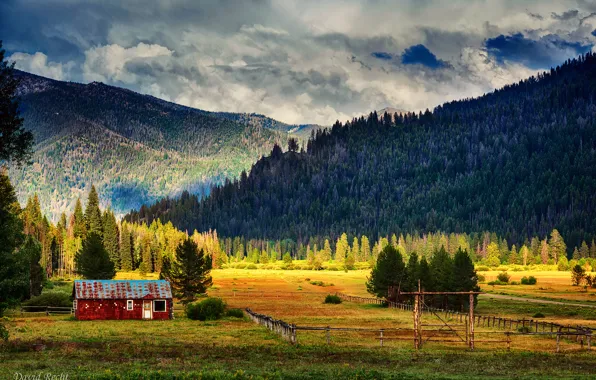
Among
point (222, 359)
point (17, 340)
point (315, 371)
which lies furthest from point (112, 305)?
point (315, 371)

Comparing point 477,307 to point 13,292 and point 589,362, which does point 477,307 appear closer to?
point 589,362

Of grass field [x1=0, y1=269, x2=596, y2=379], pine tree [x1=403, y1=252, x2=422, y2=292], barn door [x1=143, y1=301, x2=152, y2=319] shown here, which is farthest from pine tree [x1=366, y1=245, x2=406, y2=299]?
barn door [x1=143, y1=301, x2=152, y2=319]

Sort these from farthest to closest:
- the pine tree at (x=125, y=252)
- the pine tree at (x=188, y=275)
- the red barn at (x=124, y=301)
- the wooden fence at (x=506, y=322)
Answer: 1. the pine tree at (x=125, y=252)
2. the pine tree at (x=188, y=275)
3. the red barn at (x=124, y=301)
4. the wooden fence at (x=506, y=322)

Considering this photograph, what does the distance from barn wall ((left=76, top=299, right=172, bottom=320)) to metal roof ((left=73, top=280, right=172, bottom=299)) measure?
0.63 metres

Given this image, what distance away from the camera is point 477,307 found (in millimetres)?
92062

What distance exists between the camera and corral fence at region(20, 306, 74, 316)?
81.5 m

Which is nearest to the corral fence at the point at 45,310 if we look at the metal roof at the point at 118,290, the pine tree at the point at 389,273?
the metal roof at the point at 118,290

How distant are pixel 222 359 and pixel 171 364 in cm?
403

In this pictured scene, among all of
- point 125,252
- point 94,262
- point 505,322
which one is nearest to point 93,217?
point 125,252

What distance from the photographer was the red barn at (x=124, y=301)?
77.4m

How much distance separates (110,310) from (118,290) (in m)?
2.43

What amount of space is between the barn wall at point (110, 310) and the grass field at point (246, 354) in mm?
3438

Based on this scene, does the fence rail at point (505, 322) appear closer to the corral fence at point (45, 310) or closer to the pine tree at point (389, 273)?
the pine tree at point (389, 273)

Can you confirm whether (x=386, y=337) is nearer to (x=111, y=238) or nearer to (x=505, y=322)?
(x=505, y=322)
